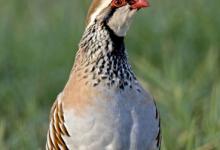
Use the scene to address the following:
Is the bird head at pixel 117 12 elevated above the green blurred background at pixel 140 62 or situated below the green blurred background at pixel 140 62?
above

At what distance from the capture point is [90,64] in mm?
4668

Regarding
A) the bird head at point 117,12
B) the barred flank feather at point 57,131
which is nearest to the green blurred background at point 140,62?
the barred flank feather at point 57,131

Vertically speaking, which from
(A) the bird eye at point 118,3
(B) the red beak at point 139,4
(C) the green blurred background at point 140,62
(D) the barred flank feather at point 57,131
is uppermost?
(A) the bird eye at point 118,3

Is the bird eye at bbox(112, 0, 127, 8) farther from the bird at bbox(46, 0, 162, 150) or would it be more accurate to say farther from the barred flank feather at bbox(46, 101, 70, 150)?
the barred flank feather at bbox(46, 101, 70, 150)

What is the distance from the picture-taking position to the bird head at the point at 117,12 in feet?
15.0

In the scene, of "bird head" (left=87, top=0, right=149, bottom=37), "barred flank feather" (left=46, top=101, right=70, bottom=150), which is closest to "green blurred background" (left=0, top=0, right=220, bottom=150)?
"barred flank feather" (left=46, top=101, right=70, bottom=150)

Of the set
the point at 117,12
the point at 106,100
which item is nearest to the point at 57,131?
the point at 106,100

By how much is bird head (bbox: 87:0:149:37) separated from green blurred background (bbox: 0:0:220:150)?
3.57 ft

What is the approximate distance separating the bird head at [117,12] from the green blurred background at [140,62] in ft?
3.57

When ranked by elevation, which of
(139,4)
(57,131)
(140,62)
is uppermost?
(139,4)

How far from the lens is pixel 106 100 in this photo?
455cm

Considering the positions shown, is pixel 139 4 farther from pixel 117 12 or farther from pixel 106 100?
pixel 106 100

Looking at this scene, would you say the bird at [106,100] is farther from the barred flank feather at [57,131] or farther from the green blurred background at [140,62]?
the green blurred background at [140,62]

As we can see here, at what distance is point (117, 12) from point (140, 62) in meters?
2.11
